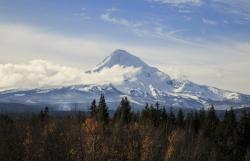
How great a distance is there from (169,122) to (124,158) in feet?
200

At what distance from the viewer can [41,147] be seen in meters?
44.4

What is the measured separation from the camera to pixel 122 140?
65.7 meters

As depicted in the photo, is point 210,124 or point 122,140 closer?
point 122,140

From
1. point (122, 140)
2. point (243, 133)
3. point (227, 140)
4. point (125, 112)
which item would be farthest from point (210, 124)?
point (122, 140)

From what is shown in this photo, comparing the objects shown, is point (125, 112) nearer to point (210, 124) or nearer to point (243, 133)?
point (210, 124)

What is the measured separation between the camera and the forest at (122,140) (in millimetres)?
41312

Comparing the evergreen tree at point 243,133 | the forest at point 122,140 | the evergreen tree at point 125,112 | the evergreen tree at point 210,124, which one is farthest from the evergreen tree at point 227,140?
the evergreen tree at point 125,112

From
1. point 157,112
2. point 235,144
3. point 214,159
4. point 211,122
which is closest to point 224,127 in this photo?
point 235,144

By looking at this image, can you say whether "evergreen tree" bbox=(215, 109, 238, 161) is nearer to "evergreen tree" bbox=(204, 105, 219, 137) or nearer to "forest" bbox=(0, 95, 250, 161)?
"forest" bbox=(0, 95, 250, 161)

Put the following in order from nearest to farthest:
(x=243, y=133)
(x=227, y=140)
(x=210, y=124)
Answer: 1. (x=227, y=140)
2. (x=243, y=133)
3. (x=210, y=124)

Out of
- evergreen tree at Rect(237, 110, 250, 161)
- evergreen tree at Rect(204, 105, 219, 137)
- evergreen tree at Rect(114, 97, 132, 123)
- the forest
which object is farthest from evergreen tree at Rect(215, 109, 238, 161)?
evergreen tree at Rect(114, 97, 132, 123)

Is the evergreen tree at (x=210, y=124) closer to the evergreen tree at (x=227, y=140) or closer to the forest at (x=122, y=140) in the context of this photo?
the forest at (x=122, y=140)

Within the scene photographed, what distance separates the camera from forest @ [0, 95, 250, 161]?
41312 millimetres

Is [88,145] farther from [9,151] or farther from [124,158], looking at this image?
[124,158]
